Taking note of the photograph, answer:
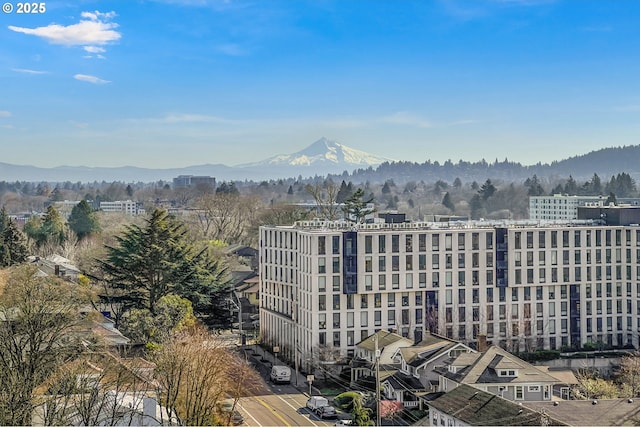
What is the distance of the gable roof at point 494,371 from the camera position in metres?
34.5

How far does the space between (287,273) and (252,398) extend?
10.9 meters

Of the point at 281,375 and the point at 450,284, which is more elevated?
the point at 450,284

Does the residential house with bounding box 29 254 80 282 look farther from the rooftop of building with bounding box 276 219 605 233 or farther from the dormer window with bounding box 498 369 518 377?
the dormer window with bounding box 498 369 518 377

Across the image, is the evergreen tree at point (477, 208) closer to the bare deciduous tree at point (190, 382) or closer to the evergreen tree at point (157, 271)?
the evergreen tree at point (157, 271)

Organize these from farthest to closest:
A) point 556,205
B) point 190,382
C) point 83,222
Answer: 1. point 556,205
2. point 83,222
3. point 190,382

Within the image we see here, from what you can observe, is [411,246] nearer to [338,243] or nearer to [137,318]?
[338,243]

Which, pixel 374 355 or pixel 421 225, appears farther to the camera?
pixel 421 225

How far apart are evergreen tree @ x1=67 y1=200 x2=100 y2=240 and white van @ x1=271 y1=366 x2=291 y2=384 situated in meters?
42.6

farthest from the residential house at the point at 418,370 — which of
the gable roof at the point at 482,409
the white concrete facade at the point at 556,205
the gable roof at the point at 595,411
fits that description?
the white concrete facade at the point at 556,205

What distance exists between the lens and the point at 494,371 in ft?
115

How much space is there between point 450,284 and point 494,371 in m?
13.3

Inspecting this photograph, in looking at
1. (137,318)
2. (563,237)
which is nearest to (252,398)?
(137,318)

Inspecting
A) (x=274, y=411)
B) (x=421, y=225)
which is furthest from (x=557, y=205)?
(x=274, y=411)

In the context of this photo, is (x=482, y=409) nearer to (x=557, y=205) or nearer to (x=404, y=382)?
(x=404, y=382)
